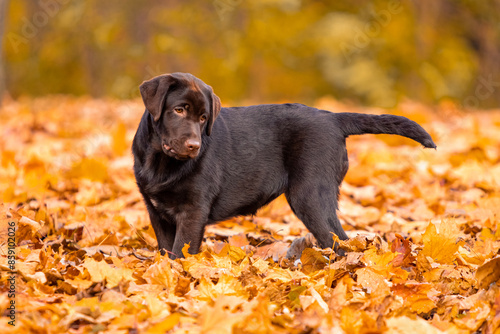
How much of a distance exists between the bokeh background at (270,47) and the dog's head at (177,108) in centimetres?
1290

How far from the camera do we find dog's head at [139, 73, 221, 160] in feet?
10.3

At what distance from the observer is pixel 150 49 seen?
18.6 metres

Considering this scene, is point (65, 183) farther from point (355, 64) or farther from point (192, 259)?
point (355, 64)

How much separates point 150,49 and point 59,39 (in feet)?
12.6

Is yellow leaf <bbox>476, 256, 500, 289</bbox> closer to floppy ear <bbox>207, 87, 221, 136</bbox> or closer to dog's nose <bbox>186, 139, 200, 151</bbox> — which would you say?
dog's nose <bbox>186, 139, 200, 151</bbox>

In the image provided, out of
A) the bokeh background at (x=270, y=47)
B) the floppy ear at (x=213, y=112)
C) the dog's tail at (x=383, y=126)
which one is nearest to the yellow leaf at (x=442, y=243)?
the dog's tail at (x=383, y=126)

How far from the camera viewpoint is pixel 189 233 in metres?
3.25

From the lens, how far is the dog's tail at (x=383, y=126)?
3363 mm

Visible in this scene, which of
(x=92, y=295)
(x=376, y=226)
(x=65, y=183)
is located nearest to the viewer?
(x=92, y=295)

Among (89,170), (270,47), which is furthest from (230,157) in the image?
(270,47)

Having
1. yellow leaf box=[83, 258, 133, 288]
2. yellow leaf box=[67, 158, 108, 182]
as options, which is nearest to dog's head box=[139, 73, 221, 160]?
yellow leaf box=[83, 258, 133, 288]

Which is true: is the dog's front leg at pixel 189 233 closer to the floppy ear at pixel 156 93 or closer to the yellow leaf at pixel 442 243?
the floppy ear at pixel 156 93

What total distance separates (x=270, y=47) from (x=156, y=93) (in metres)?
15.6

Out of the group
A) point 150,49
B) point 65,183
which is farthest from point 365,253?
point 150,49
